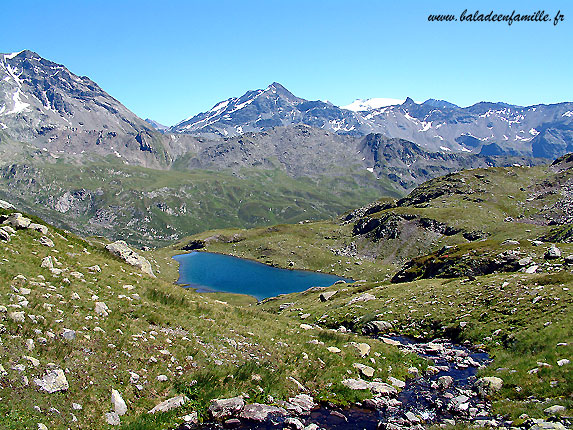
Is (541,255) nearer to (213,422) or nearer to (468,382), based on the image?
(468,382)

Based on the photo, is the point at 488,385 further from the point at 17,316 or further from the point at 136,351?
the point at 17,316

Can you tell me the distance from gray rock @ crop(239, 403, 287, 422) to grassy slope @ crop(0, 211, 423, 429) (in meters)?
0.65

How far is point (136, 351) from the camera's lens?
15977 mm

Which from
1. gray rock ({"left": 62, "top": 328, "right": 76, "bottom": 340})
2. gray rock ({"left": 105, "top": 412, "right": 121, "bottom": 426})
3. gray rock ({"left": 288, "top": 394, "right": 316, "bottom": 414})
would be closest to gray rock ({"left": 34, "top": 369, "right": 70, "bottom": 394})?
gray rock ({"left": 105, "top": 412, "right": 121, "bottom": 426})

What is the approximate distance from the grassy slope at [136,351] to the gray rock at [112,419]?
17 cm

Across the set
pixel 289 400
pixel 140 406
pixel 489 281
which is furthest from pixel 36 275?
pixel 489 281

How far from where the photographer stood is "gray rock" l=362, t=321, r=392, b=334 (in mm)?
34219

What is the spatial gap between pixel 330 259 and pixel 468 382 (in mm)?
173820

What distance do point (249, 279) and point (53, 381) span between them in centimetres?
15541

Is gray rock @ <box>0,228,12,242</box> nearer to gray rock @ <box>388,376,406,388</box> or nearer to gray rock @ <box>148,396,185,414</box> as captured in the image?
gray rock @ <box>148,396,185,414</box>

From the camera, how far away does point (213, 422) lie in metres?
13.9

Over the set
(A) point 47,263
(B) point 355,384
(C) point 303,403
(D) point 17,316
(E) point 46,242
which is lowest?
(C) point 303,403

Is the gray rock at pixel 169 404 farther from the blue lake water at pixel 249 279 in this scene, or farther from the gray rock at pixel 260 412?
the blue lake water at pixel 249 279

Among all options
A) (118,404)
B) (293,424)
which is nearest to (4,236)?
(118,404)
